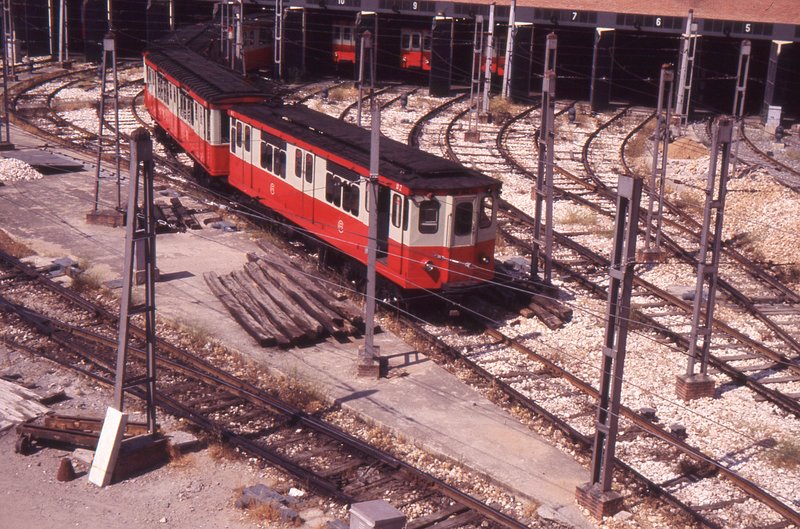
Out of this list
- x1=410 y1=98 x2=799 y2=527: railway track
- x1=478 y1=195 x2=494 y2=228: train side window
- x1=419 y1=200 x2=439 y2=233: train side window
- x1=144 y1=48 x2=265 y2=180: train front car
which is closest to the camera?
x1=410 y1=98 x2=799 y2=527: railway track

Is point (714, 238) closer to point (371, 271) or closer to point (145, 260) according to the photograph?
point (371, 271)

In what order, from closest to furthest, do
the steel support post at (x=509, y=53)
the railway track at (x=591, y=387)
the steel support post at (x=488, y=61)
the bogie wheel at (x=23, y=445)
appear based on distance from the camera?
1. the railway track at (x=591, y=387)
2. the bogie wheel at (x=23, y=445)
3. the steel support post at (x=488, y=61)
4. the steel support post at (x=509, y=53)

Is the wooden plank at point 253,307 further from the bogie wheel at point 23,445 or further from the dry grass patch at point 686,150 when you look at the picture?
the dry grass patch at point 686,150

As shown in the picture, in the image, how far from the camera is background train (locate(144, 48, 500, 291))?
15938 mm

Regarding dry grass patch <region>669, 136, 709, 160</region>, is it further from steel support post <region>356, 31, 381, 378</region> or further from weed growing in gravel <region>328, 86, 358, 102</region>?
steel support post <region>356, 31, 381, 378</region>

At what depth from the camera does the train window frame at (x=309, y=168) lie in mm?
18703

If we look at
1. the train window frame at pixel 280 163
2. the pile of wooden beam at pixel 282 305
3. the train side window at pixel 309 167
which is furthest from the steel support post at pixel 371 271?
the train window frame at pixel 280 163

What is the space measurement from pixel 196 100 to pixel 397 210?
10829mm

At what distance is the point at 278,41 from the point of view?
47.0 m

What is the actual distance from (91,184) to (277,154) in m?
8.11

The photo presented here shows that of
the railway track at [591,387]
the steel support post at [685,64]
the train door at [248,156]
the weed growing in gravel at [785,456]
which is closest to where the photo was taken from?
the railway track at [591,387]

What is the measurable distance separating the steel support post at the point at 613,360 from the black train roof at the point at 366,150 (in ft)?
17.0

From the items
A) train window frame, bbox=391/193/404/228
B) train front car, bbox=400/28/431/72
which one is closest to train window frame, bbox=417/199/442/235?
train window frame, bbox=391/193/404/228

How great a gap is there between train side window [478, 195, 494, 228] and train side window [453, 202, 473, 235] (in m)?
0.23
